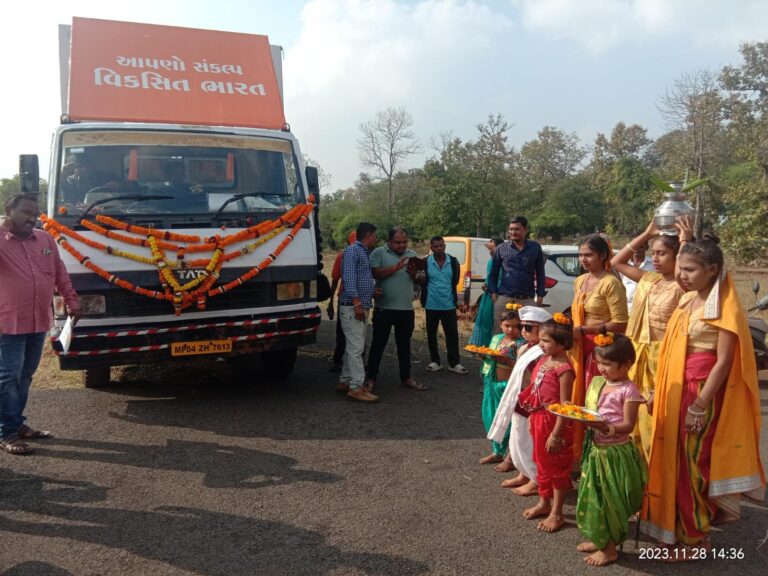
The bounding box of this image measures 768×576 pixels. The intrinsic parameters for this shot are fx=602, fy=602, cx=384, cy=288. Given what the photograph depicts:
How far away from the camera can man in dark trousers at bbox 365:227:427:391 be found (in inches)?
243

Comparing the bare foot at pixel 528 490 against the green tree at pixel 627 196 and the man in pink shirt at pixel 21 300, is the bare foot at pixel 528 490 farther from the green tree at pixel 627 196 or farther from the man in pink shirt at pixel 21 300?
the green tree at pixel 627 196

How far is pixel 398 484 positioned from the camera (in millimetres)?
3992

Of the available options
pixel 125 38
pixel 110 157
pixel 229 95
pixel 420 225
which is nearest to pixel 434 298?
pixel 229 95

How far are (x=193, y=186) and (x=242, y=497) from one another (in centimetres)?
314

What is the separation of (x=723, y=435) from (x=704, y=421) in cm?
12

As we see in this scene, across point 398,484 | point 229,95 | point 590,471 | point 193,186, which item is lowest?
point 398,484

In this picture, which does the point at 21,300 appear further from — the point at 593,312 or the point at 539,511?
the point at 593,312

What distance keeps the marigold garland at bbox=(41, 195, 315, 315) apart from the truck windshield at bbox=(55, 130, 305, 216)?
0.97 feet

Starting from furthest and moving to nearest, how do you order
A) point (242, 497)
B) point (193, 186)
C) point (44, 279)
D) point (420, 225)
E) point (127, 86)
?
point (420, 225) → point (127, 86) → point (193, 186) → point (44, 279) → point (242, 497)

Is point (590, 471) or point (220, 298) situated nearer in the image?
point (590, 471)

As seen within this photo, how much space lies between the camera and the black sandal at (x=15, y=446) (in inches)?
172

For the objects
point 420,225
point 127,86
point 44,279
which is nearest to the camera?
point 44,279

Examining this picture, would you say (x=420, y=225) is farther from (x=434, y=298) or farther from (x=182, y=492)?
(x=182, y=492)

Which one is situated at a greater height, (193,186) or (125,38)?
(125,38)
